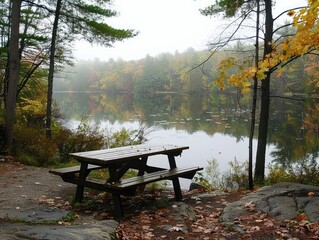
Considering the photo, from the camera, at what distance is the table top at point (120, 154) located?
505 centimetres

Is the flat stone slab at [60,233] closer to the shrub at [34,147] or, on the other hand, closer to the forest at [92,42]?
the forest at [92,42]

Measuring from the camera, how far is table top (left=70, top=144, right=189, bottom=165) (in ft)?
16.6

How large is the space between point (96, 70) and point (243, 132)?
381 ft

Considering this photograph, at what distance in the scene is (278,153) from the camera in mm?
16578

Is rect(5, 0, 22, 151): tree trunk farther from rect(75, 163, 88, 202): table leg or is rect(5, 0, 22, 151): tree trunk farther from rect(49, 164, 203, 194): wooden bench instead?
rect(75, 163, 88, 202): table leg

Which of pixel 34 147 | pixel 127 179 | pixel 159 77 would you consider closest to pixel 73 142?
pixel 34 147

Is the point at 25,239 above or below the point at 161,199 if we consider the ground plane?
above

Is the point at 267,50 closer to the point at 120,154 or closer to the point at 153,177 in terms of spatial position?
the point at 153,177

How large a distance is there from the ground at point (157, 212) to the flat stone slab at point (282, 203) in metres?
0.11

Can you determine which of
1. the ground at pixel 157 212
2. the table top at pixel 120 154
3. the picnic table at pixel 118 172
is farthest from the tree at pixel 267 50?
the ground at pixel 157 212

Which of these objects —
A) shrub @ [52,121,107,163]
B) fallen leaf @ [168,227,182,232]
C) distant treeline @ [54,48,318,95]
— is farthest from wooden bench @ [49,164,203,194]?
distant treeline @ [54,48,318,95]

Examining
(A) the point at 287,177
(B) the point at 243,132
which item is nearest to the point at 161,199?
(A) the point at 287,177

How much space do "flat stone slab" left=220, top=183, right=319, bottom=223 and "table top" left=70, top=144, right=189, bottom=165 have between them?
152cm

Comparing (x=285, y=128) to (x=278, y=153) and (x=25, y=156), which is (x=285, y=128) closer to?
(x=278, y=153)
